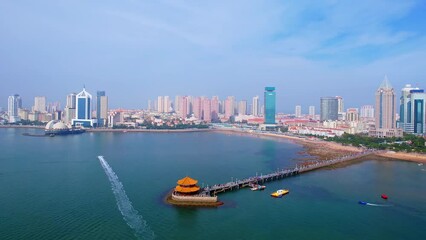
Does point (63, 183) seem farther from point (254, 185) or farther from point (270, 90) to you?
point (270, 90)

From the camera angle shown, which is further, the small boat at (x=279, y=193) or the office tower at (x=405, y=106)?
the office tower at (x=405, y=106)

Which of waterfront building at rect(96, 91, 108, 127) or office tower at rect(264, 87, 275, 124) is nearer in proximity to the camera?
waterfront building at rect(96, 91, 108, 127)

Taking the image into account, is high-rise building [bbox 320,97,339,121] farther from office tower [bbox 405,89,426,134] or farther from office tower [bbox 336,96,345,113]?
office tower [bbox 405,89,426,134]

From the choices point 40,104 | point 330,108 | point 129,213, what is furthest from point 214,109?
point 129,213

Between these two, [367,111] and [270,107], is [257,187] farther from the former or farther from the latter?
[367,111]

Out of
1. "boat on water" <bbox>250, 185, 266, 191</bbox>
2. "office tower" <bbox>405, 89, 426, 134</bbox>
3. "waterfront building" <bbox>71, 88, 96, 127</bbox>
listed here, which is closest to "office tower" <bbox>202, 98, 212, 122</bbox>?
"waterfront building" <bbox>71, 88, 96, 127</bbox>

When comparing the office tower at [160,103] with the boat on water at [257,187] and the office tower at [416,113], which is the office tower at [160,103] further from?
the boat on water at [257,187]

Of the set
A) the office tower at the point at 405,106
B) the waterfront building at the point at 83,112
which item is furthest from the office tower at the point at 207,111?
the office tower at the point at 405,106
